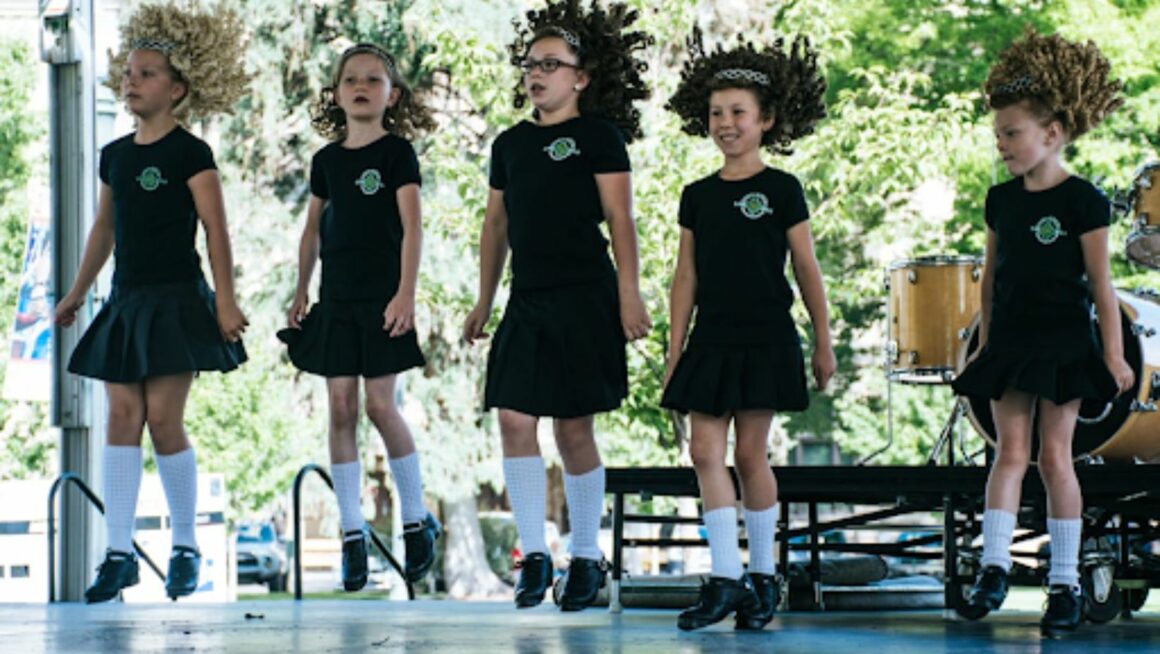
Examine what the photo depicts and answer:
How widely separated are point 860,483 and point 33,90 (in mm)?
20780

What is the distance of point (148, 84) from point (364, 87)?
742 millimetres

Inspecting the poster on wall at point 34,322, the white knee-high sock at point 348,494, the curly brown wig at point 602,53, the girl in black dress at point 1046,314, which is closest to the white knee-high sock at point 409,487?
the white knee-high sock at point 348,494

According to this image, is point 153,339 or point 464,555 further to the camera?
point 464,555

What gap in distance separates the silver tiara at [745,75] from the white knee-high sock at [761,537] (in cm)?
128

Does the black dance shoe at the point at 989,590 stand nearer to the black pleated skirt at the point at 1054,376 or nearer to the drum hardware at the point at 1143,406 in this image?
the black pleated skirt at the point at 1054,376

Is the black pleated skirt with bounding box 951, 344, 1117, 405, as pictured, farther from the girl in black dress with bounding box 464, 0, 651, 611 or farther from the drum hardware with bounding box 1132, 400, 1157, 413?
the drum hardware with bounding box 1132, 400, 1157, 413

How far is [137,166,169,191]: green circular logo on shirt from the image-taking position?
251 inches

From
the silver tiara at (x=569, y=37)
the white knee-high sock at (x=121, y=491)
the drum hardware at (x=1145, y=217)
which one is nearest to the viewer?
the silver tiara at (x=569, y=37)

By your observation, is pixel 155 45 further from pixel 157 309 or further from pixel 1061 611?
pixel 1061 611

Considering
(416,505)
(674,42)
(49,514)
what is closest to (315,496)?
(674,42)

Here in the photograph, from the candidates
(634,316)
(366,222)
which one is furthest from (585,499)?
(366,222)

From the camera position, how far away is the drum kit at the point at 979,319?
7371mm

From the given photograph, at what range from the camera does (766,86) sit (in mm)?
5824

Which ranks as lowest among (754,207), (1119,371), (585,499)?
(585,499)
